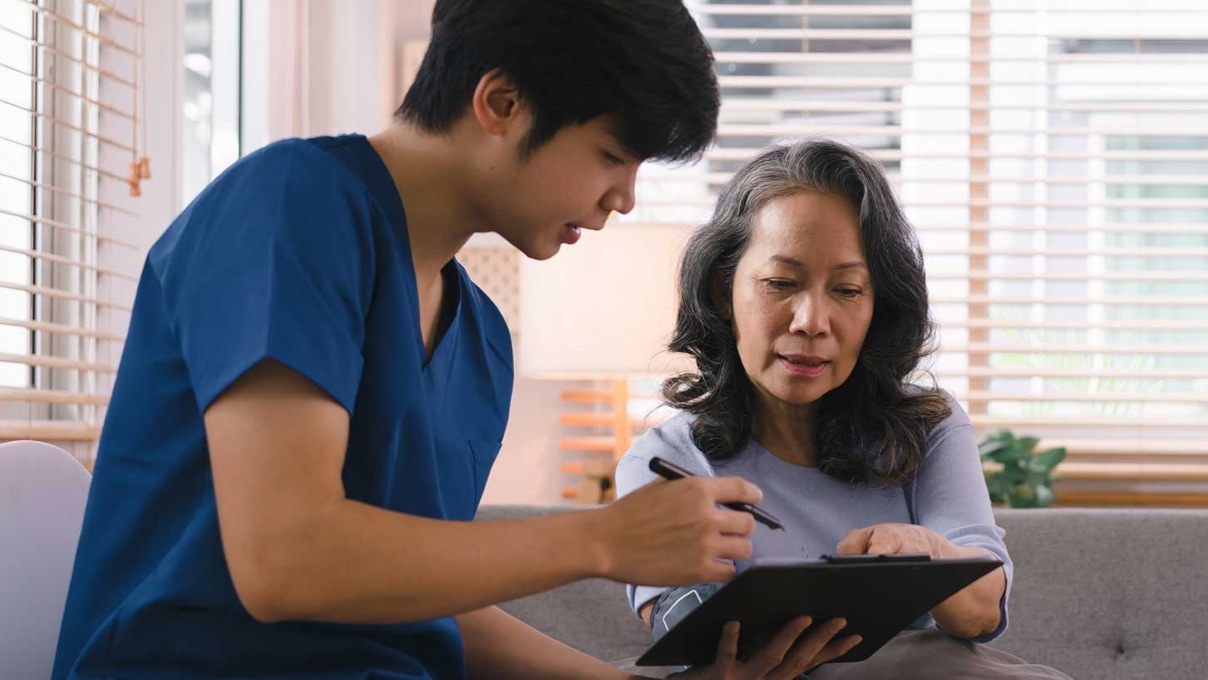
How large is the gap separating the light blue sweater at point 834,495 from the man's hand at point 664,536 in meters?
0.63

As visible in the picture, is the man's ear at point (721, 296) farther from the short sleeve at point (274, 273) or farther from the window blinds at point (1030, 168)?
the window blinds at point (1030, 168)

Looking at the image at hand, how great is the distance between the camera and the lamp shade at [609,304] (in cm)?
276

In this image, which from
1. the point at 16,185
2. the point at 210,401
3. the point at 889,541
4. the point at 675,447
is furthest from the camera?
the point at 16,185

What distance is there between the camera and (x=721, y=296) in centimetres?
177

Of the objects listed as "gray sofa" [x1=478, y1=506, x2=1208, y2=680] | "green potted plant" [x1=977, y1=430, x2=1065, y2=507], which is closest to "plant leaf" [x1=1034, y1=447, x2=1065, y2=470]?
"green potted plant" [x1=977, y1=430, x2=1065, y2=507]

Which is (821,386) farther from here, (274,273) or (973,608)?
(274,273)

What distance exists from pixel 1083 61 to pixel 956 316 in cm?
77

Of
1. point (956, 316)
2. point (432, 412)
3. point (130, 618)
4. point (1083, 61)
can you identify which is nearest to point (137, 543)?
point (130, 618)

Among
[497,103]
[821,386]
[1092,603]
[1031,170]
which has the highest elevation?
[1031,170]

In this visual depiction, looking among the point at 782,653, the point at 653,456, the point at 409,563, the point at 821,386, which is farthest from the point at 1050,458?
the point at 409,563

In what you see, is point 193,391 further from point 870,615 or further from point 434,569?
point 870,615

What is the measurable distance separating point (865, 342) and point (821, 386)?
0.14m

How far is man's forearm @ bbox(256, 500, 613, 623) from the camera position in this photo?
2.79 ft

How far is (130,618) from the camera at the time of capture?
0.96 meters
